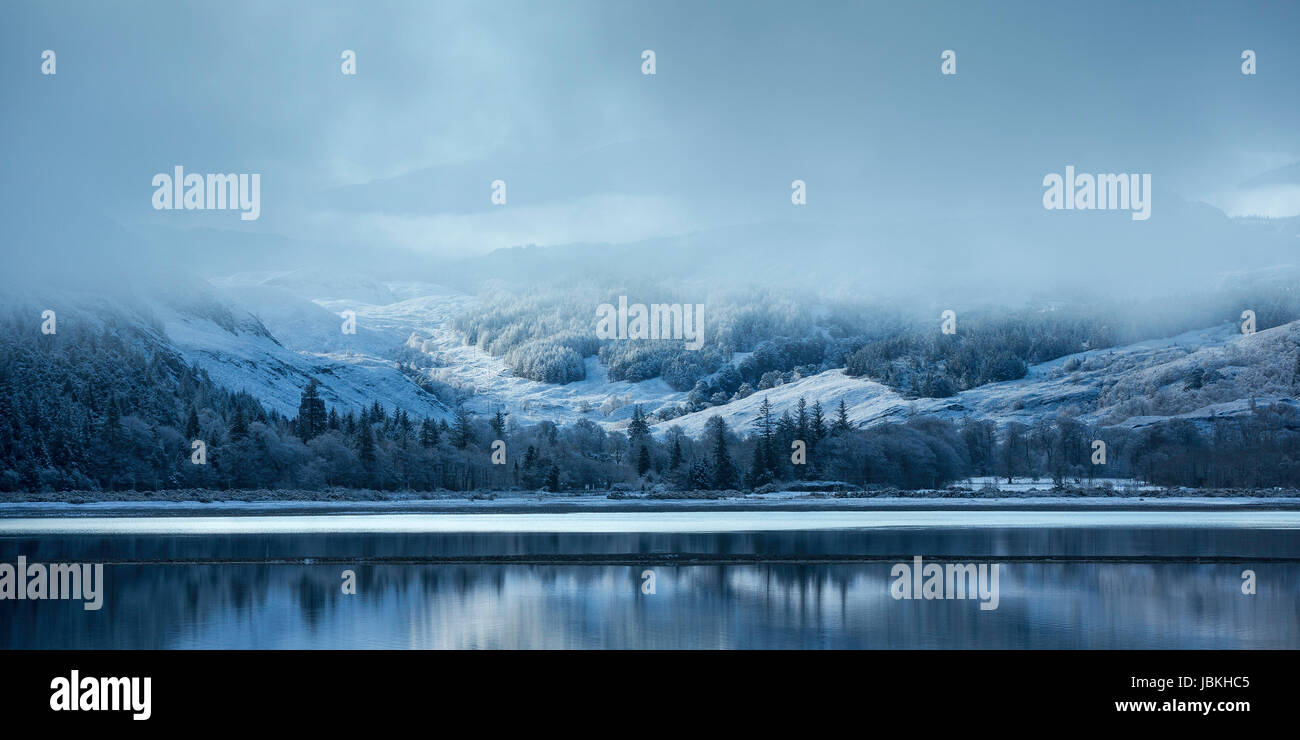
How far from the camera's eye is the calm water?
3375cm

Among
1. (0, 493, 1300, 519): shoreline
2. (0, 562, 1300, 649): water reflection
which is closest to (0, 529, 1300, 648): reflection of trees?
(0, 562, 1300, 649): water reflection

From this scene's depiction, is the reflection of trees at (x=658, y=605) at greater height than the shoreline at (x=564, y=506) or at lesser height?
greater

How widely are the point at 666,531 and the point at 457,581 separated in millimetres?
36562

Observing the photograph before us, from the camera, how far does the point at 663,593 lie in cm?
4322

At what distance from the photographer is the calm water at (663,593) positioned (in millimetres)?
33750

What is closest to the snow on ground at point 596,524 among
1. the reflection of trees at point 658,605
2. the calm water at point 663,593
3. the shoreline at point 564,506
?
the calm water at point 663,593

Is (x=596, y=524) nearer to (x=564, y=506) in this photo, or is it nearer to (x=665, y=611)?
(x=665, y=611)

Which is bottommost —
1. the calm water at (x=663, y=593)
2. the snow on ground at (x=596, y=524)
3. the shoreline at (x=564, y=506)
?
the shoreline at (x=564, y=506)

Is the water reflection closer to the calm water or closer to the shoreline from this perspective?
the calm water

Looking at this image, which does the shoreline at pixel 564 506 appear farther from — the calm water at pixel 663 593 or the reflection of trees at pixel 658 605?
the reflection of trees at pixel 658 605
